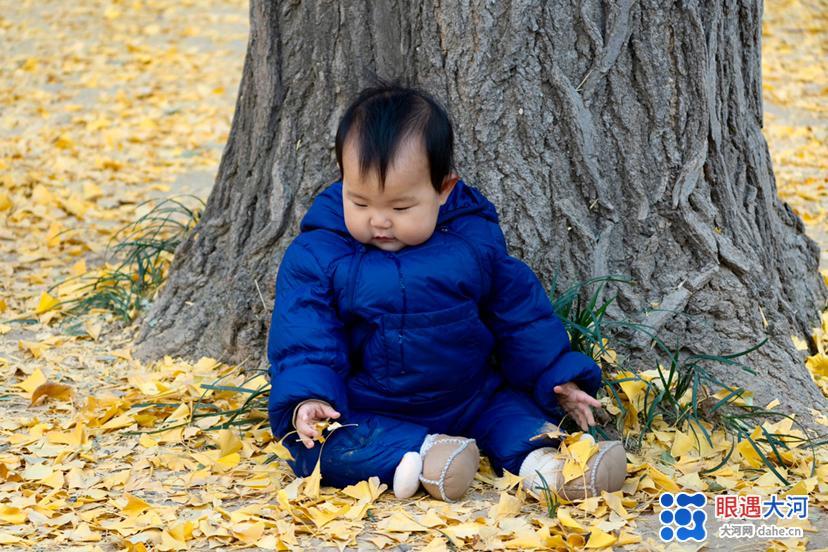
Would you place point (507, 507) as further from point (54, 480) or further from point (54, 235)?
point (54, 235)

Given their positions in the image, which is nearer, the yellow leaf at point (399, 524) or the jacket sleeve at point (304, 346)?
the yellow leaf at point (399, 524)

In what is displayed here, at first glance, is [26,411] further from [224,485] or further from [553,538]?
[553,538]

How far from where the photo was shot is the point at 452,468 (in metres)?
2.89

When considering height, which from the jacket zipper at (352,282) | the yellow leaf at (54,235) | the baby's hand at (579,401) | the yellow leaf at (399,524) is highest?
the jacket zipper at (352,282)

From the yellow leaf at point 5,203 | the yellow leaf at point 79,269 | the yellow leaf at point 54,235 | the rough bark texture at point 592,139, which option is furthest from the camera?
the yellow leaf at point 5,203

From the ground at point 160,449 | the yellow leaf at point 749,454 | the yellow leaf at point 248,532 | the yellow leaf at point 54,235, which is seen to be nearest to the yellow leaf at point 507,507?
the ground at point 160,449

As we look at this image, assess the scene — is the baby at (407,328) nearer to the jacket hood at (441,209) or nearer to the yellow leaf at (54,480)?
the jacket hood at (441,209)

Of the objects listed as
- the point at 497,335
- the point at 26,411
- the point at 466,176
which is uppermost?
the point at 466,176

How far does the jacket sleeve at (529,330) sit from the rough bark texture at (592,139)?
37cm

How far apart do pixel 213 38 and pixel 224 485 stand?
754 centimetres

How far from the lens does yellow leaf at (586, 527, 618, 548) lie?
2.63m

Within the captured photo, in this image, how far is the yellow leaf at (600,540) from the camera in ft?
8.62

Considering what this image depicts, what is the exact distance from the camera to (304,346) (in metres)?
2.93

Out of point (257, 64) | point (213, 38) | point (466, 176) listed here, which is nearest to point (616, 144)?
point (466, 176)
